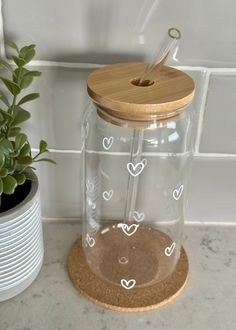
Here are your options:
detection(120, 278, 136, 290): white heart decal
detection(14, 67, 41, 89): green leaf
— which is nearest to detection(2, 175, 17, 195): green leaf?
detection(14, 67, 41, 89): green leaf

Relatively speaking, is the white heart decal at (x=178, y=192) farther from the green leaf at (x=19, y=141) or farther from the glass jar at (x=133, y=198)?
the green leaf at (x=19, y=141)

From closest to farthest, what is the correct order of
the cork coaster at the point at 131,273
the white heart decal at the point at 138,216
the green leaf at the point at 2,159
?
the green leaf at the point at 2,159, the cork coaster at the point at 131,273, the white heart decal at the point at 138,216

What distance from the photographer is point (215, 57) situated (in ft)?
1.88

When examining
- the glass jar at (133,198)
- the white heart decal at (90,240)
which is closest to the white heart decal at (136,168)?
the glass jar at (133,198)

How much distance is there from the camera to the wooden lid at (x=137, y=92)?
47 centimetres

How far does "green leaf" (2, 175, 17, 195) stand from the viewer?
18.5 inches

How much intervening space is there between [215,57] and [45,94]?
22cm

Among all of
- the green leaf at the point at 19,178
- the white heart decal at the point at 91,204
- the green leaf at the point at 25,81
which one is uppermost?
the green leaf at the point at 25,81

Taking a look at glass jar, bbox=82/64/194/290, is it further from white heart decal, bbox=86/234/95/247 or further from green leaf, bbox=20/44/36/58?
green leaf, bbox=20/44/36/58

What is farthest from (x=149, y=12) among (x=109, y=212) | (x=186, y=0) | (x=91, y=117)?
(x=109, y=212)

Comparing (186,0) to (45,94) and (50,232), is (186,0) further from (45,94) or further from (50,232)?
(50,232)

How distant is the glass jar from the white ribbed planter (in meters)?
0.09

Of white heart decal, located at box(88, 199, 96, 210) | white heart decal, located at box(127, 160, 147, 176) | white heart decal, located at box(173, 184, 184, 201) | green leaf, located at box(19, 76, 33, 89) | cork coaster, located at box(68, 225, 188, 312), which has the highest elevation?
green leaf, located at box(19, 76, 33, 89)

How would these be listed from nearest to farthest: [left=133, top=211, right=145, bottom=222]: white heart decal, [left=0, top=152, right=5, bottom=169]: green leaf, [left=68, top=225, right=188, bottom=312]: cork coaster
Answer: [left=0, top=152, right=5, bottom=169]: green leaf, [left=68, top=225, right=188, bottom=312]: cork coaster, [left=133, top=211, right=145, bottom=222]: white heart decal
